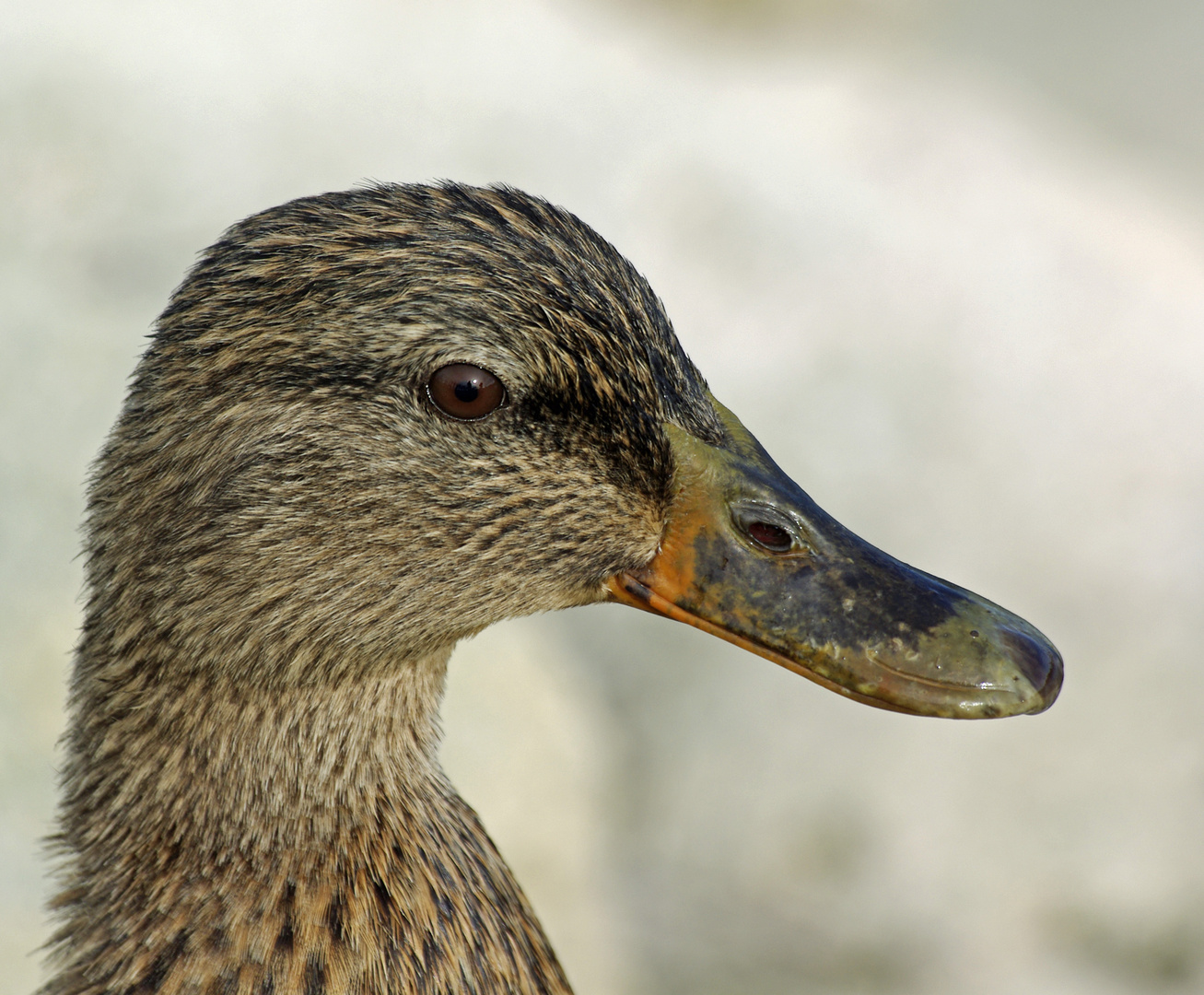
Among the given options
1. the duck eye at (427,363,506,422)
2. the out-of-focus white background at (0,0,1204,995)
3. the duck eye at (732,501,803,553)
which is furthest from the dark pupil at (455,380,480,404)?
the out-of-focus white background at (0,0,1204,995)

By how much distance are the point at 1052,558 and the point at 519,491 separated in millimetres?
A: 2928

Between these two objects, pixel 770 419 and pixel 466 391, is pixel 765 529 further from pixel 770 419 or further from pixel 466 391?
pixel 770 419

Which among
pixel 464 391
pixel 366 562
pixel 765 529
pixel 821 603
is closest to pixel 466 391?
pixel 464 391

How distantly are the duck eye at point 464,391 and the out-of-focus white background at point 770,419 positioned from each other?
2464 millimetres

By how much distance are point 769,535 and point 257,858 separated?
0.87 m

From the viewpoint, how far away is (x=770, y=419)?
4.30m

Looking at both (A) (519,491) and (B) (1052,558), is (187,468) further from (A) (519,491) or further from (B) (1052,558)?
(B) (1052,558)

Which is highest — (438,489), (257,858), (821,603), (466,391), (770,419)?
(770,419)

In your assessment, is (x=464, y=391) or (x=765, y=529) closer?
(x=464, y=391)

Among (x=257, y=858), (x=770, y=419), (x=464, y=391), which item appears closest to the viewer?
(x=464, y=391)

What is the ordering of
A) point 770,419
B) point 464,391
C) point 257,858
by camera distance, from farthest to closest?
point 770,419
point 257,858
point 464,391

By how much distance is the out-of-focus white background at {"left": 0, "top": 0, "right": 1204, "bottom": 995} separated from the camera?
150 inches

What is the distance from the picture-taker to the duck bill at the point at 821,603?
1651mm

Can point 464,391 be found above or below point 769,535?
above
